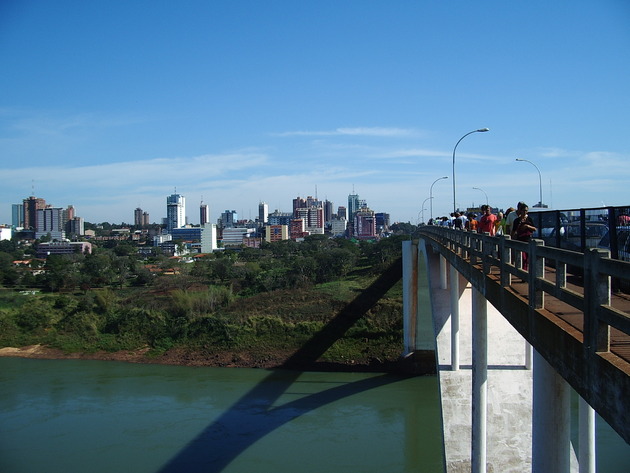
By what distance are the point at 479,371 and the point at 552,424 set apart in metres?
5.11

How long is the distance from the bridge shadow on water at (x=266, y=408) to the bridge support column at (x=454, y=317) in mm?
8189

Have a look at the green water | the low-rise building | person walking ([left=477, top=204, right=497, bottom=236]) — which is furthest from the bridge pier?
the low-rise building

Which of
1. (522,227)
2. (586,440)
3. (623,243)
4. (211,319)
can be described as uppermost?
(522,227)

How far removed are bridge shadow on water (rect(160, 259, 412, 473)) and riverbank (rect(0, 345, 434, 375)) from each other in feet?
2.82

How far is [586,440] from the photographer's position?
7.30 meters

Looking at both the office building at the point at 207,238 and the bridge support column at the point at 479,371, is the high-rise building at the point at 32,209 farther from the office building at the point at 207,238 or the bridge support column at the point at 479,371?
the bridge support column at the point at 479,371

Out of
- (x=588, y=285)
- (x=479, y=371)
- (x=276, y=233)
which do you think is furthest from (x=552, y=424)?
(x=276, y=233)

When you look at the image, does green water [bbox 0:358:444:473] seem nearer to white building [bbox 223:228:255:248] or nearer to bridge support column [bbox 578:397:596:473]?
bridge support column [bbox 578:397:596:473]

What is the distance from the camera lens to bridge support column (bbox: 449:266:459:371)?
1692 cm

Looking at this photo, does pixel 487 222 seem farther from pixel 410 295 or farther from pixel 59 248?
pixel 59 248

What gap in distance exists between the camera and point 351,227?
656 ft

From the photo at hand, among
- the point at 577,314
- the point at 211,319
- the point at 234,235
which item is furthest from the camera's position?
the point at 234,235

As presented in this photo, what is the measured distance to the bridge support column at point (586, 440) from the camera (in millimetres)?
7172

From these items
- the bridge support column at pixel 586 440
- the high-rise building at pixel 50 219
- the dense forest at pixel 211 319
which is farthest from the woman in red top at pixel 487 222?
the high-rise building at pixel 50 219
